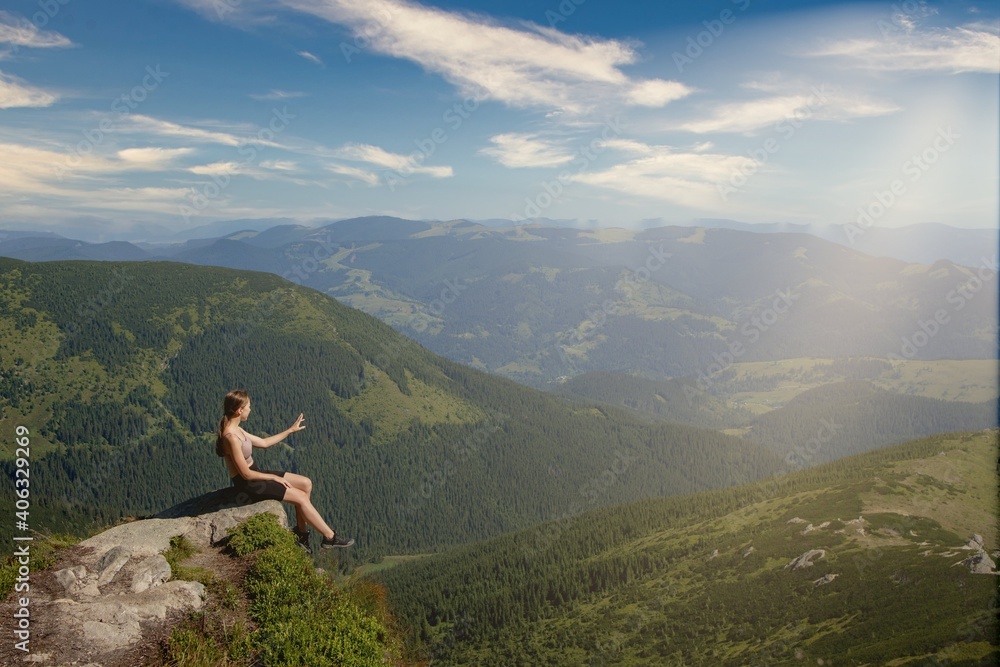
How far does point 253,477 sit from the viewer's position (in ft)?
72.9

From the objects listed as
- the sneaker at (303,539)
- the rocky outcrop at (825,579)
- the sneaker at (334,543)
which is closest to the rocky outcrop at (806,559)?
the rocky outcrop at (825,579)

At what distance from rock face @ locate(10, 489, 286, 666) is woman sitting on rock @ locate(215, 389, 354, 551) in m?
2.50

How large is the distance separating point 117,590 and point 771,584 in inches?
5950

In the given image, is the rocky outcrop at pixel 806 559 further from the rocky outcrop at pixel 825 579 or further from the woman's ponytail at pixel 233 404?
the woman's ponytail at pixel 233 404

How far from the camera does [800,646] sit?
104938mm

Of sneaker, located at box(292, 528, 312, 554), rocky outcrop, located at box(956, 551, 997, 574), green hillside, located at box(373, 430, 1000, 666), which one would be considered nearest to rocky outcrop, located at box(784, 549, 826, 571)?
green hillside, located at box(373, 430, 1000, 666)

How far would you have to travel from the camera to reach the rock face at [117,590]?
15203 millimetres

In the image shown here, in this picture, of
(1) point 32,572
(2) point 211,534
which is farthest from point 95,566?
(2) point 211,534

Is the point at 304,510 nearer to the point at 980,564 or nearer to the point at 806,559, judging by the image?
the point at 980,564

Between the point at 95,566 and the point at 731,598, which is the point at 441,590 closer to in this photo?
the point at 731,598

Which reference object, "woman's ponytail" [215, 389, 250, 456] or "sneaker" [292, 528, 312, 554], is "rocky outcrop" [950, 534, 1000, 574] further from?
"woman's ponytail" [215, 389, 250, 456]

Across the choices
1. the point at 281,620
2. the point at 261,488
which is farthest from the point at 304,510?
the point at 281,620

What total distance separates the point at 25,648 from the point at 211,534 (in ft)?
27.9

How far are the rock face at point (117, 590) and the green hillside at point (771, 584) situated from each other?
97.5 metres
